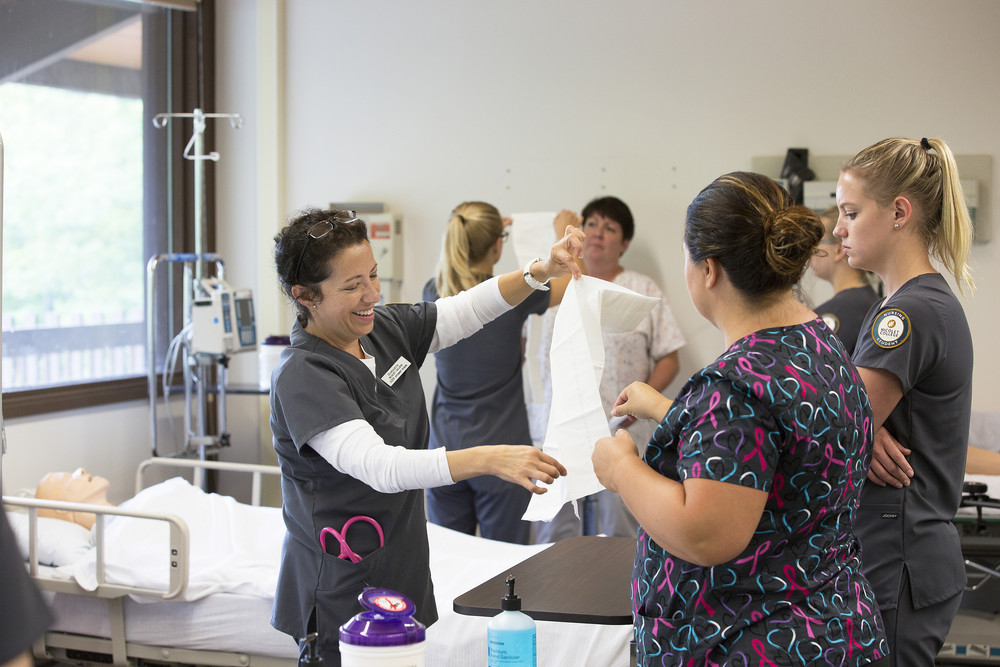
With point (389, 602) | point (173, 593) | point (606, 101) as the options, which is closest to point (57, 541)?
point (173, 593)

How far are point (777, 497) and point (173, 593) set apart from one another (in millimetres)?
2053

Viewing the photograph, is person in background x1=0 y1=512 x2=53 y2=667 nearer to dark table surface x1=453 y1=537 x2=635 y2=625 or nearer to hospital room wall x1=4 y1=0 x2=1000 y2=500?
dark table surface x1=453 y1=537 x2=635 y2=625

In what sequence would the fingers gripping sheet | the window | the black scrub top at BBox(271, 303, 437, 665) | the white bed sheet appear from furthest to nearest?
the window, the white bed sheet, the fingers gripping sheet, the black scrub top at BBox(271, 303, 437, 665)

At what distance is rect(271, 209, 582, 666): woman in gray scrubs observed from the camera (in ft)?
5.47

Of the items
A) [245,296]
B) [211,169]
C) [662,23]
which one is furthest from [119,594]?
[662,23]

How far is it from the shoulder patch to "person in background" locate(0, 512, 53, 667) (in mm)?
1350

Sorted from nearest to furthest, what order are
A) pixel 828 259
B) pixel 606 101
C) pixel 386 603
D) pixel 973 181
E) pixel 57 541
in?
pixel 386 603
pixel 57 541
pixel 828 259
pixel 973 181
pixel 606 101

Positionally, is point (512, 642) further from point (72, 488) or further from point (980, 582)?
point (980, 582)

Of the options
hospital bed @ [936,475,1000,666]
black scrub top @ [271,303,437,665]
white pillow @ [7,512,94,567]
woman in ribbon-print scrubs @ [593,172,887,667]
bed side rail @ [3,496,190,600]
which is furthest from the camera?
hospital bed @ [936,475,1000,666]

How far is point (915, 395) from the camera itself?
5.25 ft

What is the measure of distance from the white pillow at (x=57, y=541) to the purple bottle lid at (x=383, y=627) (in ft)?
6.89

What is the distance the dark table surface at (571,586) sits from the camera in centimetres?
177

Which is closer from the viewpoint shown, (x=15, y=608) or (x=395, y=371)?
(x=15, y=608)

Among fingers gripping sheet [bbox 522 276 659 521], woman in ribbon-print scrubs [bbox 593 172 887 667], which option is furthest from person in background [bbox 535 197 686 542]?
woman in ribbon-print scrubs [bbox 593 172 887 667]
